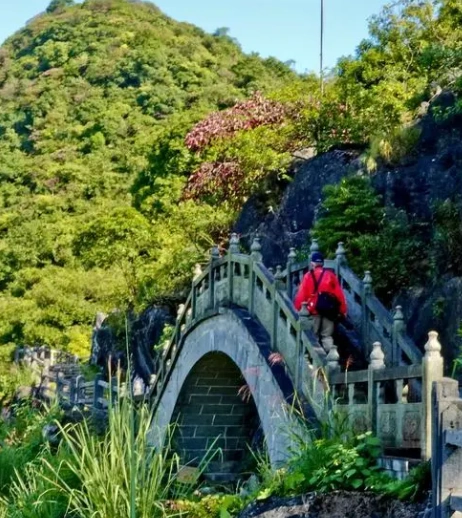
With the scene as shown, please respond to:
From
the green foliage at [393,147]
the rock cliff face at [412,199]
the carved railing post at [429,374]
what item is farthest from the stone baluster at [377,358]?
the green foliage at [393,147]

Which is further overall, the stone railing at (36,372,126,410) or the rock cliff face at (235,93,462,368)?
the stone railing at (36,372,126,410)

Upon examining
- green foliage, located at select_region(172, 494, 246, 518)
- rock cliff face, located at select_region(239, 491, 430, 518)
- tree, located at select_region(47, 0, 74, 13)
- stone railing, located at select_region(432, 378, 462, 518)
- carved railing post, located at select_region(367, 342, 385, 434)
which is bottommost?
green foliage, located at select_region(172, 494, 246, 518)

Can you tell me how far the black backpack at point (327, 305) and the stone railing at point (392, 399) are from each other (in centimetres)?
118

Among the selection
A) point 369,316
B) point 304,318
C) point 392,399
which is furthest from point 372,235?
point 392,399

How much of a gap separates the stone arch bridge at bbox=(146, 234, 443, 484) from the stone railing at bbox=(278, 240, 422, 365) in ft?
0.04

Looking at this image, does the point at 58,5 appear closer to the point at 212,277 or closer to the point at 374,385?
the point at 212,277

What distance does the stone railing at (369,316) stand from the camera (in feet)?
29.3

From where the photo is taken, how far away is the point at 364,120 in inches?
695

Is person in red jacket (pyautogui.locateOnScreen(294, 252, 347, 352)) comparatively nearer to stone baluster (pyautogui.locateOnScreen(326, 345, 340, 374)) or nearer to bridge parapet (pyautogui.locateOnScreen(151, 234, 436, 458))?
bridge parapet (pyautogui.locateOnScreen(151, 234, 436, 458))

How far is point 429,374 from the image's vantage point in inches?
265

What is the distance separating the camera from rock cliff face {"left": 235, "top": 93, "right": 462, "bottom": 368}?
11555 millimetres

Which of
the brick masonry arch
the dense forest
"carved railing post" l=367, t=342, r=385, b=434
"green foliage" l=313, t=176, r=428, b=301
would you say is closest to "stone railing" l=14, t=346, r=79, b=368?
the dense forest

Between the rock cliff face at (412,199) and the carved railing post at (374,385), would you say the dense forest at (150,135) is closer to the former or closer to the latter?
the rock cliff face at (412,199)

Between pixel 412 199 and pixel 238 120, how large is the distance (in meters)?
7.61
